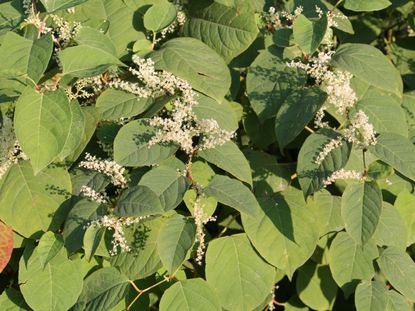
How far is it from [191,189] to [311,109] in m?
0.44

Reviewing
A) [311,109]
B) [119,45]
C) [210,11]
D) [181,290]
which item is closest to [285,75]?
[311,109]

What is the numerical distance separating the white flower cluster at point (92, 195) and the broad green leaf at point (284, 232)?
0.44 meters

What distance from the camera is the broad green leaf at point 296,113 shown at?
211 cm

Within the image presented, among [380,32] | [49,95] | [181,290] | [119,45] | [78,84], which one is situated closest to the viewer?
[49,95]

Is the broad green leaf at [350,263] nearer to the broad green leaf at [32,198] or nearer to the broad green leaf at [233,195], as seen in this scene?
the broad green leaf at [233,195]

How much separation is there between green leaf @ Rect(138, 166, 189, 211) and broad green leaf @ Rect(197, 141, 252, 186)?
0.12m

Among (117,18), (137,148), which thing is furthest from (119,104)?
(117,18)

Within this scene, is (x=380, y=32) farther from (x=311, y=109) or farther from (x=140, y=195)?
(x=140, y=195)

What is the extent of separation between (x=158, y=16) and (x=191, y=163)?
0.55m

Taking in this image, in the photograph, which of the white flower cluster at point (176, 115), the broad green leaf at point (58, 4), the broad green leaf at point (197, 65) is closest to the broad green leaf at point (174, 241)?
the white flower cluster at point (176, 115)

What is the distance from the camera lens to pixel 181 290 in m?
2.05

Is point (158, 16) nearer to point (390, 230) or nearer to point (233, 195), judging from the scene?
point (233, 195)

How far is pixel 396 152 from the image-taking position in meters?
2.04

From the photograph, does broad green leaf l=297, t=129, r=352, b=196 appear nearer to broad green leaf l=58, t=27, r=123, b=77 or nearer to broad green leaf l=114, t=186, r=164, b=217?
broad green leaf l=114, t=186, r=164, b=217
